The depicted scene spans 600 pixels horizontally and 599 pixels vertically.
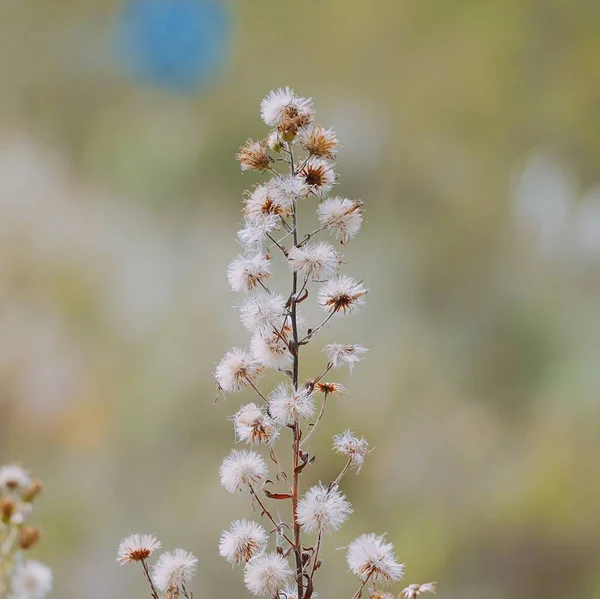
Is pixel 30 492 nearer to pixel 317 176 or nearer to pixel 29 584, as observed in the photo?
pixel 29 584

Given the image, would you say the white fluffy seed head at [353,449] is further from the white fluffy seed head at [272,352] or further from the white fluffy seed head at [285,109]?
the white fluffy seed head at [285,109]

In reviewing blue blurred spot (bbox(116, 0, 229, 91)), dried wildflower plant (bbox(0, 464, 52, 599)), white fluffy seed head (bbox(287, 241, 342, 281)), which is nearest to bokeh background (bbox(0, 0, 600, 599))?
blue blurred spot (bbox(116, 0, 229, 91))

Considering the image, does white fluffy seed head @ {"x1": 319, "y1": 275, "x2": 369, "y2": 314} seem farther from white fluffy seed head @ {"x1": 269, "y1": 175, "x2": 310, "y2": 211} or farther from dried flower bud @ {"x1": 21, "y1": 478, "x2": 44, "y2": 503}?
dried flower bud @ {"x1": 21, "y1": 478, "x2": 44, "y2": 503}

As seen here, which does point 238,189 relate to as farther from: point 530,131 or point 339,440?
point 339,440

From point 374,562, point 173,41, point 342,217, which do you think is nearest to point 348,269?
point 173,41

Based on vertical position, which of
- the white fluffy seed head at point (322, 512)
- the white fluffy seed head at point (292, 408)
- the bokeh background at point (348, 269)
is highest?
the bokeh background at point (348, 269)

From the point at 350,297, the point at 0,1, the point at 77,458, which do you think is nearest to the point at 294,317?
the point at 350,297

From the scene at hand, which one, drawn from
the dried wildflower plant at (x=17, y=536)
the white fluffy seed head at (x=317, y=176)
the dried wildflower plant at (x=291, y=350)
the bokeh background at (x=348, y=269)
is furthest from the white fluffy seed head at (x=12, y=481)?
the bokeh background at (x=348, y=269)
